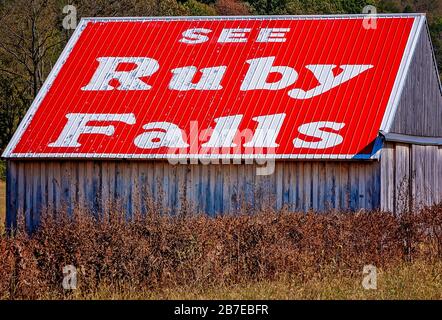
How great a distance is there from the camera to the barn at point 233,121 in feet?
74.7

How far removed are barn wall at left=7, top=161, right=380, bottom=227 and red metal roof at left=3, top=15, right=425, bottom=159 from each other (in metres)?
0.43

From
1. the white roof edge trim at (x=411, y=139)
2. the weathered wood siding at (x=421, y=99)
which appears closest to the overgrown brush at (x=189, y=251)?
the white roof edge trim at (x=411, y=139)

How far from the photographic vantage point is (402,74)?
24.0m

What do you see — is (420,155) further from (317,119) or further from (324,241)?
(324,241)

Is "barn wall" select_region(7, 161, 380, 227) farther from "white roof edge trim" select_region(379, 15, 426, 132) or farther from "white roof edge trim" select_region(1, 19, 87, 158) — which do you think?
"white roof edge trim" select_region(379, 15, 426, 132)

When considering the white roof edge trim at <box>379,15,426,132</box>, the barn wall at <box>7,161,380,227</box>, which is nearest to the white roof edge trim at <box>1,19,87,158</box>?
the barn wall at <box>7,161,380,227</box>

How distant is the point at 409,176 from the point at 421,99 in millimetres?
2697

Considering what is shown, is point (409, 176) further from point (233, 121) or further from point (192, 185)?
point (192, 185)

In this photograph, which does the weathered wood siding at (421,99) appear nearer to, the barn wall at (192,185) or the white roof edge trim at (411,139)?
the white roof edge trim at (411,139)

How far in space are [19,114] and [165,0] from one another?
11.5m

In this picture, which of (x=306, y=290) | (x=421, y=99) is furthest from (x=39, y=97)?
(x=306, y=290)

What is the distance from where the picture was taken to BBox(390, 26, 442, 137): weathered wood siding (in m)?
24.7

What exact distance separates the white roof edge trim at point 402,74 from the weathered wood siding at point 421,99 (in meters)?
0.44

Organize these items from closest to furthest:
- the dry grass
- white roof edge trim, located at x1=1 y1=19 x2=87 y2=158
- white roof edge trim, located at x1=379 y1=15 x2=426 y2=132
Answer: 1. the dry grass
2. white roof edge trim, located at x1=379 y1=15 x2=426 y2=132
3. white roof edge trim, located at x1=1 y1=19 x2=87 y2=158
